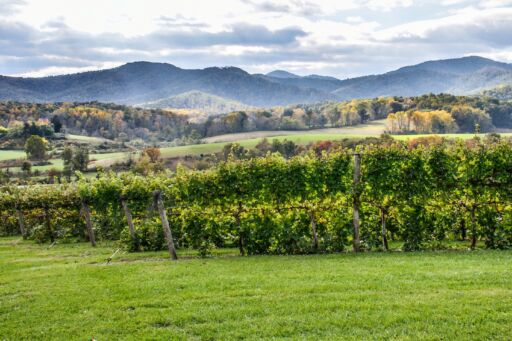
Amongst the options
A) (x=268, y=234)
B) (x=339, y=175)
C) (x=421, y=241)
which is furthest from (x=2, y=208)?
(x=421, y=241)

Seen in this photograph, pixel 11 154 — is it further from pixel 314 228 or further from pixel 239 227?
pixel 314 228

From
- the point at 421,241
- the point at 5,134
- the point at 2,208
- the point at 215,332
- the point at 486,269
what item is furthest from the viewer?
the point at 5,134

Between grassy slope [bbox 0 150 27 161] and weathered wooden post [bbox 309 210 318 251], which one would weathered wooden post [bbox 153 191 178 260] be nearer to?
weathered wooden post [bbox 309 210 318 251]

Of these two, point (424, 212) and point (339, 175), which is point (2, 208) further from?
point (424, 212)

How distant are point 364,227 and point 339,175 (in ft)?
6.45

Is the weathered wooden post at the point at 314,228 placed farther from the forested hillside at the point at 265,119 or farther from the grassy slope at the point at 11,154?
the forested hillside at the point at 265,119

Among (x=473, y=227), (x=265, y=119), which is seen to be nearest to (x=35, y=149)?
(x=265, y=119)

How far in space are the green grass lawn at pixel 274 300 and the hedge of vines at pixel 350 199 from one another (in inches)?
69.8

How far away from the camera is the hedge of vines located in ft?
48.8

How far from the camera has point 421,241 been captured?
1491 cm

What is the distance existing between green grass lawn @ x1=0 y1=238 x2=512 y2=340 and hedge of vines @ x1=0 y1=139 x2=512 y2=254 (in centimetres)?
177

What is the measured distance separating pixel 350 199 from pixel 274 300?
23.6 feet

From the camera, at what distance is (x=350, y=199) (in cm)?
1558

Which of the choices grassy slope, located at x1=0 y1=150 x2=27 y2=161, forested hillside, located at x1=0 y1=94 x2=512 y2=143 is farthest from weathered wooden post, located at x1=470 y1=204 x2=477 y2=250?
forested hillside, located at x1=0 y1=94 x2=512 y2=143
